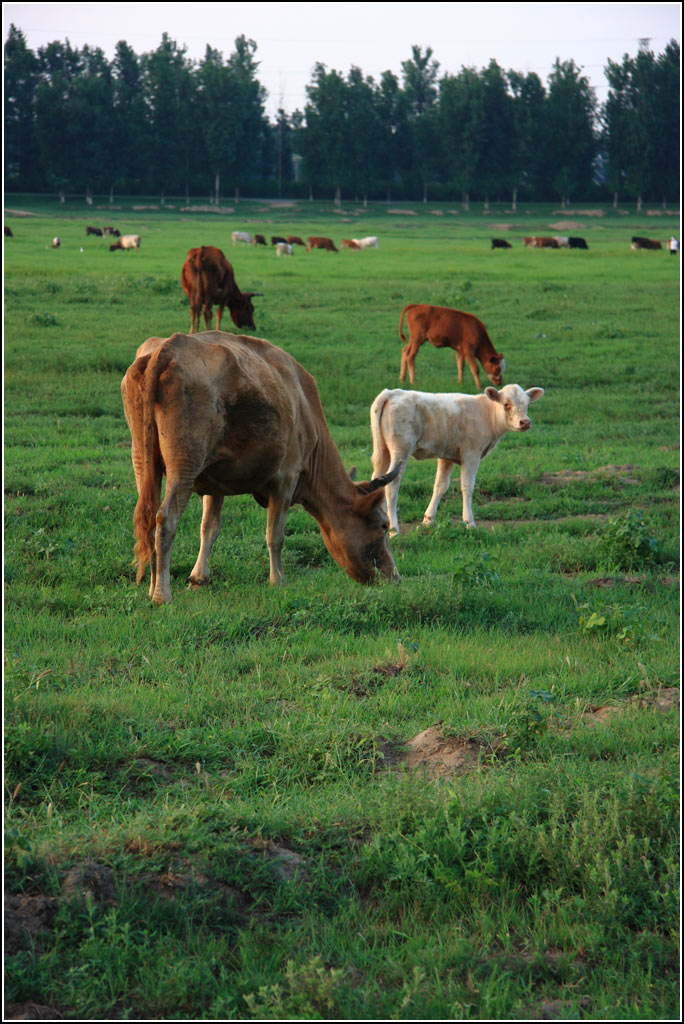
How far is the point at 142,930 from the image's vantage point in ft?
11.6

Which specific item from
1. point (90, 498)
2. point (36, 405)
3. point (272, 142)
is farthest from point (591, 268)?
point (272, 142)

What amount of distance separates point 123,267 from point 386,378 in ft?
64.0

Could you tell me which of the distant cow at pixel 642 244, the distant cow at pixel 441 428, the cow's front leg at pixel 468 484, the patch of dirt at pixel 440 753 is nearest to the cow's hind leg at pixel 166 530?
the patch of dirt at pixel 440 753

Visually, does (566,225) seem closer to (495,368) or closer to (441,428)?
(495,368)

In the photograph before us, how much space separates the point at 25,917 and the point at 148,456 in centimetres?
405

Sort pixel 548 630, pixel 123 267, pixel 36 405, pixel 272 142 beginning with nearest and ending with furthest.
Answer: pixel 548 630, pixel 36 405, pixel 123 267, pixel 272 142

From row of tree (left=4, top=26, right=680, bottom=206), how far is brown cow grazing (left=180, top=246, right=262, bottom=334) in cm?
6171

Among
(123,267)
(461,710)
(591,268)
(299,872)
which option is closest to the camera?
(299,872)

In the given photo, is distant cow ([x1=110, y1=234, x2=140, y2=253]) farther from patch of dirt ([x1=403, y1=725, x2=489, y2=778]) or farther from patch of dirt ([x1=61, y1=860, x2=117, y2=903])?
patch of dirt ([x1=61, y1=860, x2=117, y2=903])

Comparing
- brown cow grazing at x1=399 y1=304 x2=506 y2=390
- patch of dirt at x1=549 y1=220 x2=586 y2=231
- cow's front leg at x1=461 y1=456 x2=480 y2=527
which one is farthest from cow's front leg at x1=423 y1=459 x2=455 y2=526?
patch of dirt at x1=549 y1=220 x2=586 y2=231

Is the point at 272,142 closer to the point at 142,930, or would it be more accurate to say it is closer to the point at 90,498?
the point at 90,498

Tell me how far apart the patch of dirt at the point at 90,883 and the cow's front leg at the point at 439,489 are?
6.52 metres

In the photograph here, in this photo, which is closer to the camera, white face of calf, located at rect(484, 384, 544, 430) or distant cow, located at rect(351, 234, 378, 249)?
white face of calf, located at rect(484, 384, 544, 430)

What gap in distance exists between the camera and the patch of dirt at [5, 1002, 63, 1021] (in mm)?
3260
